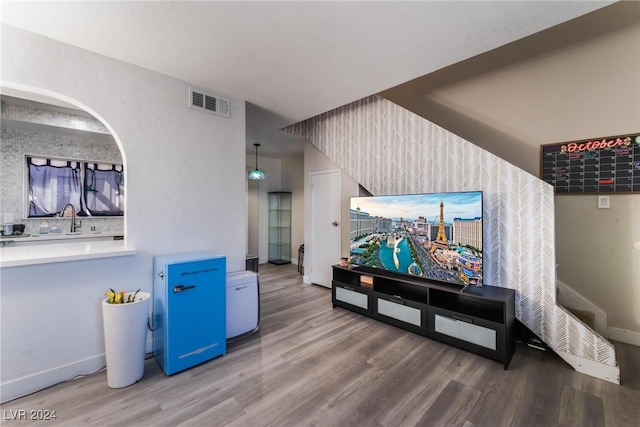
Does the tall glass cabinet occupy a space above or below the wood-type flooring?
above

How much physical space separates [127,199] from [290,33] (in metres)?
1.90

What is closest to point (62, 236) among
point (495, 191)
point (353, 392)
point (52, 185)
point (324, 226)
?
point (52, 185)

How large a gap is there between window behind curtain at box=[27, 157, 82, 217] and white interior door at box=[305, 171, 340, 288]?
359 cm

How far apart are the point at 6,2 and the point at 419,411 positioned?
3670 mm

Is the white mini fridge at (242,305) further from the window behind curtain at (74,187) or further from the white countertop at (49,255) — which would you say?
the window behind curtain at (74,187)

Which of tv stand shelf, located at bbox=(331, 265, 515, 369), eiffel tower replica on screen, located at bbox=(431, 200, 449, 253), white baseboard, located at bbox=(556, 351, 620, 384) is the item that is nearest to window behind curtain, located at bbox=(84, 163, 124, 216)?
tv stand shelf, located at bbox=(331, 265, 515, 369)

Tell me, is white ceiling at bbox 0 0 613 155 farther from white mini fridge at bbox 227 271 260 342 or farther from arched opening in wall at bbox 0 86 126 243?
white mini fridge at bbox 227 271 260 342

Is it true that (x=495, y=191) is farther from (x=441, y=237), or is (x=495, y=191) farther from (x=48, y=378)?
(x=48, y=378)

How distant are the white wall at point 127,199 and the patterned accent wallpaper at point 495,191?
5.82 ft

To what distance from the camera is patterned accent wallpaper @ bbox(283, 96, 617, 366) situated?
2.25m

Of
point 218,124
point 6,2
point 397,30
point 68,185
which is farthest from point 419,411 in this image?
point 68,185

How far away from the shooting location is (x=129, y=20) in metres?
1.77

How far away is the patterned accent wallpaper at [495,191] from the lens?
225cm

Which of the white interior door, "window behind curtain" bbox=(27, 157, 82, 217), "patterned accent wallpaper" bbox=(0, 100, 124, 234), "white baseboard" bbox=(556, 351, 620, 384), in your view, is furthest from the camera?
the white interior door
